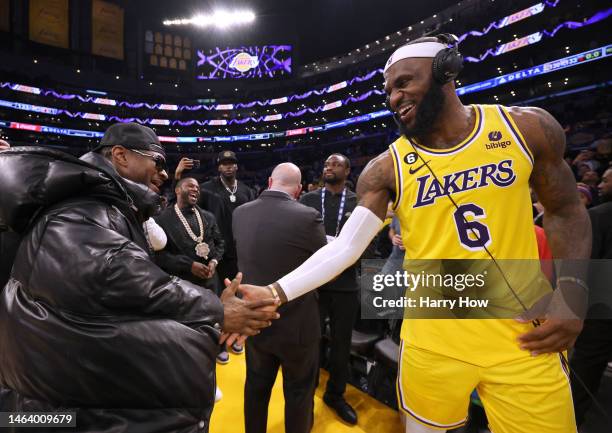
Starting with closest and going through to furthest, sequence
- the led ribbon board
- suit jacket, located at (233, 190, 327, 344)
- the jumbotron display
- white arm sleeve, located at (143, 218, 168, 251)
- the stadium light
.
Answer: suit jacket, located at (233, 190, 327, 344) < white arm sleeve, located at (143, 218, 168, 251) < the led ribbon board < the stadium light < the jumbotron display

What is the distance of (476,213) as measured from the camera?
144 cm

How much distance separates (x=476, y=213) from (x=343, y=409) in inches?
101

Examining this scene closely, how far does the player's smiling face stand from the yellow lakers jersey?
0.49 feet

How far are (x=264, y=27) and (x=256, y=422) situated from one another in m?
30.0

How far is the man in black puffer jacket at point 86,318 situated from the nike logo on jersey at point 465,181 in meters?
1.10

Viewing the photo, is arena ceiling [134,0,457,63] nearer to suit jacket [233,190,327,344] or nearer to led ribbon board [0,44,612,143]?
led ribbon board [0,44,612,143]

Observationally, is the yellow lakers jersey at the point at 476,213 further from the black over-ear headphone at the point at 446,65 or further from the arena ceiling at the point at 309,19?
the arena ceiling at the point at 309,19

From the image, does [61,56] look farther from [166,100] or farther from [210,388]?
[210,388]

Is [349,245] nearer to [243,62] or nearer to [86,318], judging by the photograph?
[86,318]

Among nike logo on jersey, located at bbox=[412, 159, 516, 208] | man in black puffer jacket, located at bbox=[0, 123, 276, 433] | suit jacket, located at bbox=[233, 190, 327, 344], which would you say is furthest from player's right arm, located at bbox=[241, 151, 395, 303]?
suit jacket, located at bbox=[233, 190, 327, 344]

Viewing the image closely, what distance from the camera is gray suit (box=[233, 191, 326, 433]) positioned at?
238 cm

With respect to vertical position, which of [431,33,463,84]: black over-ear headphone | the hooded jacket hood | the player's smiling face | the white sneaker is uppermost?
[431,33,463,84]: black over-ear headphone

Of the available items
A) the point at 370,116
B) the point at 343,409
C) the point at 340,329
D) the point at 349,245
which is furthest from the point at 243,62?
the point at 349,245

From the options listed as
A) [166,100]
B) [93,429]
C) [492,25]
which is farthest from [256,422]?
[166,100]
